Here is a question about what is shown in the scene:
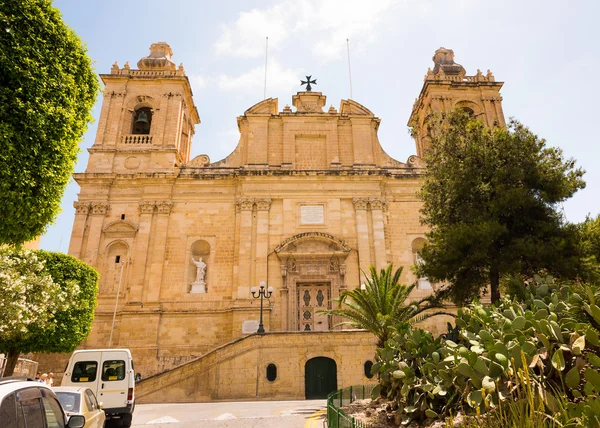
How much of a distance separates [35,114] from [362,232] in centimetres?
1813

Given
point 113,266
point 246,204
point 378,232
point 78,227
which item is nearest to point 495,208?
point 378,232

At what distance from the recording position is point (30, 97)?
8.34 m

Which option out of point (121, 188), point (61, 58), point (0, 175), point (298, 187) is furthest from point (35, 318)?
point (298, 187)

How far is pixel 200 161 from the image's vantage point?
86.3 ft

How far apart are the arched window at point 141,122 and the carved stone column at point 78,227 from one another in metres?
6.16

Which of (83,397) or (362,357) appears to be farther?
(362,357)

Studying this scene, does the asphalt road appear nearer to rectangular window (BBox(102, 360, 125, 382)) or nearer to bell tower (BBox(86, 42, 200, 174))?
rectangular window (BBox(102, 360, 125, 382))

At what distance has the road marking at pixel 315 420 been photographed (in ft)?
31.8

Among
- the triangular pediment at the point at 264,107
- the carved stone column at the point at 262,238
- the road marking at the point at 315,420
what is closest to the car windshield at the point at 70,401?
the road marking at the point at 315,420

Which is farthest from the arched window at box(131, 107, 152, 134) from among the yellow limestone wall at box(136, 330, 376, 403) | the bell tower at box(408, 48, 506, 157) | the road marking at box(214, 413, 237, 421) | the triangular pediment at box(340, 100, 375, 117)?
the road marking at box(214, 413, 237, 421)

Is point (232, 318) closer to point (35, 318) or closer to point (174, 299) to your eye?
point (174, 299)

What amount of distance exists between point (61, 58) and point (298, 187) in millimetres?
16512

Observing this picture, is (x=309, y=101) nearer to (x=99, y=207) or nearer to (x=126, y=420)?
(x=99, y=207)

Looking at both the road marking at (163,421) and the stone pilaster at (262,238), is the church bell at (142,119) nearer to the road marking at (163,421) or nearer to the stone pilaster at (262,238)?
the stone pilaster at (262,238)
